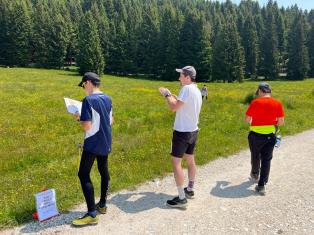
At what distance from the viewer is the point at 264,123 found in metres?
8.46

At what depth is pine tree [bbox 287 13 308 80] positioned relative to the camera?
89.9 meters

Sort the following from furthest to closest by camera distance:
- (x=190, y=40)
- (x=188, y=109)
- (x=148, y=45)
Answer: (x=148, y=45), (x=190, y=40), (x=188, y=109)

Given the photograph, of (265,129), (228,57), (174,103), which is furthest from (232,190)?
(228,57)

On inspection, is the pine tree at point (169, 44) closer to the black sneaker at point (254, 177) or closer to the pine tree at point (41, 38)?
the pine tree at point (41, 38)

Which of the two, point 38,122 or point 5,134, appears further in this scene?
point 38,122

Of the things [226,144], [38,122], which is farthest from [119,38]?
[226,144]

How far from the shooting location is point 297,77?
89.9 meters

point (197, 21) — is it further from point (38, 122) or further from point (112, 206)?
point (112, 206)

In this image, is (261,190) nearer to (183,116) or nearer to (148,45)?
(183,116)

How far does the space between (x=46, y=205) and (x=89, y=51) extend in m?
71.1

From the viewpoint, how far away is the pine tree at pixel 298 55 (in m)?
89.9

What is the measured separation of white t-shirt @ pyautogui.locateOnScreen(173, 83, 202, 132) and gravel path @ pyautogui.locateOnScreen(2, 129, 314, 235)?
1677 mm

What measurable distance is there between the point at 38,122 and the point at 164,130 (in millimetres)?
6690

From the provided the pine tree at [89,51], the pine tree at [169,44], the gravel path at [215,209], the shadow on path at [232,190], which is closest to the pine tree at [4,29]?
the pine tree at [89,51]
